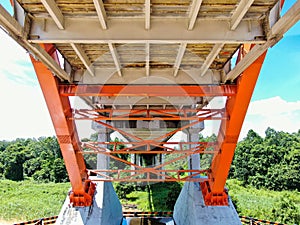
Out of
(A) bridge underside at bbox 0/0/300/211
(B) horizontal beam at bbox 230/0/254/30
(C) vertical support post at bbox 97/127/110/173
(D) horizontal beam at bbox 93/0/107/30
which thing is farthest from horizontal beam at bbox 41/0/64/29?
(C) vertical support post at bbox 97/127/110/173

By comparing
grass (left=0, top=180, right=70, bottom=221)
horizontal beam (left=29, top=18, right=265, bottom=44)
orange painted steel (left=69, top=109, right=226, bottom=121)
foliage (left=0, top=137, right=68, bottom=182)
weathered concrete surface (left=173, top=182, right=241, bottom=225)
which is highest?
horizontal beam (left=29, top=18, right=265, bottom=44)

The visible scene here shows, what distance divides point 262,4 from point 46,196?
27.3 m

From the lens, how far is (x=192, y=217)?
888cm

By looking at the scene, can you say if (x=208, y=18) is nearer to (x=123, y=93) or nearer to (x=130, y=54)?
(x=130, y=54)

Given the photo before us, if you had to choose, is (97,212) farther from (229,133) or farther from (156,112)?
(229,133)

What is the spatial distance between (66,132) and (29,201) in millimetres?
20860

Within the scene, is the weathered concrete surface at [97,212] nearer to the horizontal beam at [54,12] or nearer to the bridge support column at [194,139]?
the bridge support column at [194,139]

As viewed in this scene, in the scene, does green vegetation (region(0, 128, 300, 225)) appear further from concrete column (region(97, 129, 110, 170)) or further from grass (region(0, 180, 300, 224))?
concrete column (region(97, 129, 110, 170))

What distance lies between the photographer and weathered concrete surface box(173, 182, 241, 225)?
27.1 feet

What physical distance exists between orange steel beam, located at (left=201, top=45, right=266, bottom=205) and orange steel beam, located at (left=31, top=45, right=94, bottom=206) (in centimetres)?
405

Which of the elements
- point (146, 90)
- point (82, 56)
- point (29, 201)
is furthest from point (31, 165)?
point (82, 56)

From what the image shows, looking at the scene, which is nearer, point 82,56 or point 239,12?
point 239,12

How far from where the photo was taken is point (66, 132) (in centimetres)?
688

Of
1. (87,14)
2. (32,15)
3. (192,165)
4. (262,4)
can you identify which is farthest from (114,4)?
(192,165)
